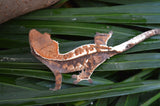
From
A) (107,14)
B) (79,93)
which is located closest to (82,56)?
(79,93)

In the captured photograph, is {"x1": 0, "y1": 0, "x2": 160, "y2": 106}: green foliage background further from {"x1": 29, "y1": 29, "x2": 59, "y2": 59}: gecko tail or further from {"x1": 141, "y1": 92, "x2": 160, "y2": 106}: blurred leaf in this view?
{"x1": 29, "y1": 29, "x2": 59, "y2": 59}: gecko tail

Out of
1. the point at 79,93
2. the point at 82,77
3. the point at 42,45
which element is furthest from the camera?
the point at 82,77

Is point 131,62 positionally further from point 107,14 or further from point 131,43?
point 107,14

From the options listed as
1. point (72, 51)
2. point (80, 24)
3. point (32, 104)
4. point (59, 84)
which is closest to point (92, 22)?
point (80, 24)

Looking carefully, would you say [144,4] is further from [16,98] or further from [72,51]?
[16,98]

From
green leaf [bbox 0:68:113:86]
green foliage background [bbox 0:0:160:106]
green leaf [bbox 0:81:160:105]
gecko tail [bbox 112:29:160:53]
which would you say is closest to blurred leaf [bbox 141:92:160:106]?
green foliage background [bbox 0:0:160:106]
